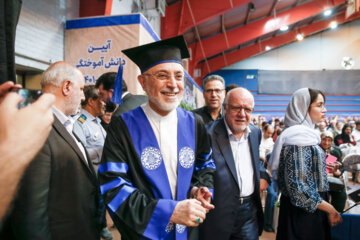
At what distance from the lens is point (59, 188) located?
1.21 meters

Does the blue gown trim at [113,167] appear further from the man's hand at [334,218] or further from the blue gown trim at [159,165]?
the man's hand at [334,218]

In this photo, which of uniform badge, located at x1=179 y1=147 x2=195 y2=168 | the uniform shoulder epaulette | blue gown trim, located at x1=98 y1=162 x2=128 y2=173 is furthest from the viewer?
the uniform shoulder epaulette

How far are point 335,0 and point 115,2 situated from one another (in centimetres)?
1228

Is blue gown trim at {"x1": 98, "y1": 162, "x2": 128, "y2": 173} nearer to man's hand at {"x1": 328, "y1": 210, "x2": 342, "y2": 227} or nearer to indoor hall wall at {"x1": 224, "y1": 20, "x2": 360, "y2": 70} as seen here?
man's hand at {"x1": 328, "y1": 210, "x2": 342, "y2": 227}

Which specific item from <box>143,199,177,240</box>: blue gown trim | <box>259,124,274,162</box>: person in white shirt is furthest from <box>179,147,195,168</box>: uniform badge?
<box>259,124,274,162</box>: person in white shirt

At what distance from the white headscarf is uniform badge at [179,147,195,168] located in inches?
35.1

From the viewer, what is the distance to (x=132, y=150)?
48.8 inches

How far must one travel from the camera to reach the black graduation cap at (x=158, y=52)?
1.37m

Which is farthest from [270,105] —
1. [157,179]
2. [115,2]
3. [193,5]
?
[157,179]

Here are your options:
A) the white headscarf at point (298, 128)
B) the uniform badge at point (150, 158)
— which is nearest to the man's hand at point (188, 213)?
the uniform badge at point (150, 158)

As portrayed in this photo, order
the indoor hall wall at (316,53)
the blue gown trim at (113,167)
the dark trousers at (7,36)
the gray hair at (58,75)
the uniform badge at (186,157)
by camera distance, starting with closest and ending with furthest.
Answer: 1. the dark trousers at (7,36)
2. the blue gown trim at (113,167)
3. the uniform badge at (186,157)
4. the gray hair at (58,75)
5. the indoor hall wall at (316,53)

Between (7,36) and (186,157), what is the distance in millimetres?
996

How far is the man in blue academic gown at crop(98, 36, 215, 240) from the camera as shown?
1105 millimetres

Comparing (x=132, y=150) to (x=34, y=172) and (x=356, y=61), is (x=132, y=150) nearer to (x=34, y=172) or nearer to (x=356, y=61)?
(x=34, y=172)
